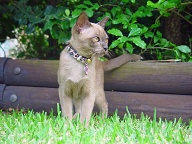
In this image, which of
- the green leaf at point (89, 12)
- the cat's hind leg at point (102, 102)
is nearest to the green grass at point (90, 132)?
the cat's hind leg at point (102, 102)

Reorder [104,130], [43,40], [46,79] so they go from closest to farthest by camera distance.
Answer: [104,130] → [46,79] → [43,40]

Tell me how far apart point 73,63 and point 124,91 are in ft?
3.11

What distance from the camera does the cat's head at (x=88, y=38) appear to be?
148 inches

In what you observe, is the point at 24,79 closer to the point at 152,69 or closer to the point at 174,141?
the point at 152,69

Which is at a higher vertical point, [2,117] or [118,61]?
[118,61]

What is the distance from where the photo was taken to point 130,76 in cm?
450

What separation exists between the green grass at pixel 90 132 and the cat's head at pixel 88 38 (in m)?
0.70

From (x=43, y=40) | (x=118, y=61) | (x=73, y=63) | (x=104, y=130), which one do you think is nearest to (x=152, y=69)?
(x=118, y=61)

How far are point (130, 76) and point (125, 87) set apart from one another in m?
0.15

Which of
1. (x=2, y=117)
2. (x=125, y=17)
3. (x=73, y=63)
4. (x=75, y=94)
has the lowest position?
(x=2, y=117)

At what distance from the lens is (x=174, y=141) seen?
121 inches

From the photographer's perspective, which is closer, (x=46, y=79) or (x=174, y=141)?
(x=174, y=141)

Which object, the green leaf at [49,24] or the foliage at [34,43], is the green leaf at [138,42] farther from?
the foliage at [34,43]

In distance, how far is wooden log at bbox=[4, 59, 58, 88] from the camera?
4887 mm
